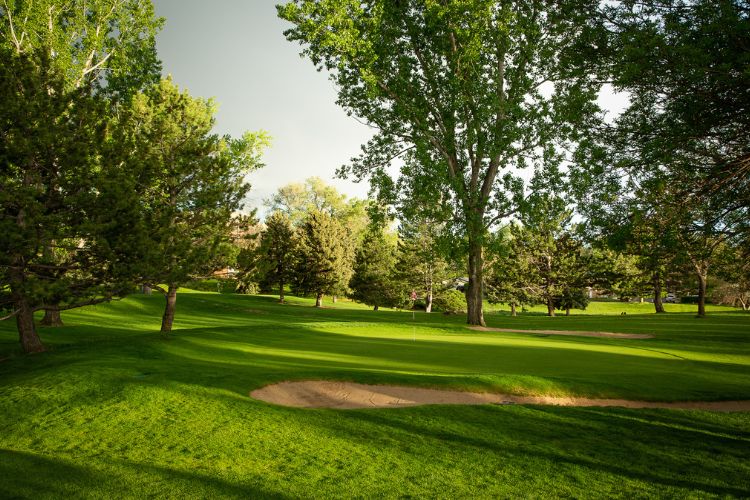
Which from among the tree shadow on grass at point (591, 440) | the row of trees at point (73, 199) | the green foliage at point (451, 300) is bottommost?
the tree shadow on grass at point (591, 440)

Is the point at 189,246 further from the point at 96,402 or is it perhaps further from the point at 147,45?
the point at 147,45

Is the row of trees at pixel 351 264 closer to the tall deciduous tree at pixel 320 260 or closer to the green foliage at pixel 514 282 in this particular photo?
the tall deciduous tree at pixel 320 260

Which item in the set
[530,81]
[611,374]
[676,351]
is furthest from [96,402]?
[530,81]

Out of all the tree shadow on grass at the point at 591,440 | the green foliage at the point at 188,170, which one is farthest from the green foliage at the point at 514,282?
the tree shadow on grass at the point at 591,440

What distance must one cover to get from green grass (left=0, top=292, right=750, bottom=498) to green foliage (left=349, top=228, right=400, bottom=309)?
40.8m

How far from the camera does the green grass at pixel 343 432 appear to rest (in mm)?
6023

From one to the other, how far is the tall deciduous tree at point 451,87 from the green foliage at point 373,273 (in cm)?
2503

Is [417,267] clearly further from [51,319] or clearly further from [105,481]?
[105,481]

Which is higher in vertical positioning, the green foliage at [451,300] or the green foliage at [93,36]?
the green foliage at [93,36]

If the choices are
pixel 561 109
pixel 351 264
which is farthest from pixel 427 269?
pixel 561 109

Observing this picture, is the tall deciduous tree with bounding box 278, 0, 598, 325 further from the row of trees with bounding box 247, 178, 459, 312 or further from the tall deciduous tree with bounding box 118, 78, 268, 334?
the row of trees with bounding box 247, 178, 459, 312

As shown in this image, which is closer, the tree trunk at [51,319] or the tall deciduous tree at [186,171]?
the tall deciduous tree at [186,171]

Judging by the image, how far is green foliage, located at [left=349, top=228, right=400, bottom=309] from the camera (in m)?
56.8

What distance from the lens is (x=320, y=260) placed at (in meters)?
53.7
